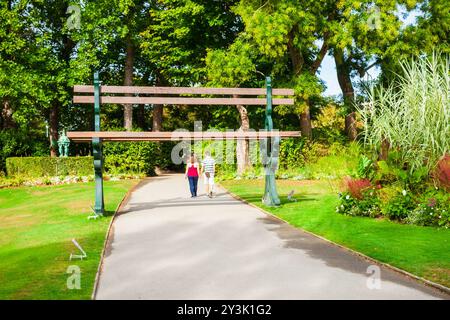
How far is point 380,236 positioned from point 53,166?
799 inches

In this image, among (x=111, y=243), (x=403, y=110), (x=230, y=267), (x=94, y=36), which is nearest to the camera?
(x=230, y=267)

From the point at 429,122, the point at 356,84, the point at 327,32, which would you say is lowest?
the point at 429,122

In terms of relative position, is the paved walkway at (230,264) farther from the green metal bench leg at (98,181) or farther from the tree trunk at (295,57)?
the tree trunk at (295,57)

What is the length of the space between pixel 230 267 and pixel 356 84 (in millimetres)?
24668

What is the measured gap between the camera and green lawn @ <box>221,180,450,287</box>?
22.9 feet

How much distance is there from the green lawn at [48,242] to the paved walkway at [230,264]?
0.38m

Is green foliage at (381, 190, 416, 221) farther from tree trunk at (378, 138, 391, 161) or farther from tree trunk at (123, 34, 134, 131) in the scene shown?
tree trunk at (123, 34, 134, 131)

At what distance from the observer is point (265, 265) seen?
7051mm

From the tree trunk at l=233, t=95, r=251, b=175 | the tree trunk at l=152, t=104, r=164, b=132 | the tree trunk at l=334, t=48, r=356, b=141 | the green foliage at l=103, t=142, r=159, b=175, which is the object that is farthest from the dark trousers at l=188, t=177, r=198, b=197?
the tree trunk at l=152, t=104, r=164, b=132

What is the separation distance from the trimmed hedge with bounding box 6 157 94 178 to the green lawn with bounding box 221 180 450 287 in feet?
47.0

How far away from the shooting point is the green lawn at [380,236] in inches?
274
